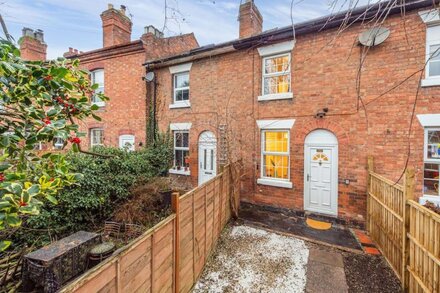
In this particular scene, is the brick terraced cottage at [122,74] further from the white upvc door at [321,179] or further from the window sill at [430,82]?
the window sill at [430,82]

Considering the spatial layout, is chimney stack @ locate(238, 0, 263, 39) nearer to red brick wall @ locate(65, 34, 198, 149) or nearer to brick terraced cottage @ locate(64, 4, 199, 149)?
red brick wall @ locate(65, 34, 198, 149)

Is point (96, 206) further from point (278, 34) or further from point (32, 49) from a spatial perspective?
point (32, 49)

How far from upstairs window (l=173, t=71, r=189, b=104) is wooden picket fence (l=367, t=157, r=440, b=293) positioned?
7.81 meters

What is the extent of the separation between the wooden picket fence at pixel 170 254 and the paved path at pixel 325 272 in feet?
6.98

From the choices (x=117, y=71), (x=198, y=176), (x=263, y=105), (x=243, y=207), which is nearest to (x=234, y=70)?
(x=263, y=105)

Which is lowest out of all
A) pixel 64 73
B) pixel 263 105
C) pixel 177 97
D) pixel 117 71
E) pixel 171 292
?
pixel 171 292

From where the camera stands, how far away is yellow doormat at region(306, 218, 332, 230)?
6359 mm

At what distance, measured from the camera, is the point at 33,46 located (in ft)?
44.5

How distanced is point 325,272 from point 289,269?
698 mm

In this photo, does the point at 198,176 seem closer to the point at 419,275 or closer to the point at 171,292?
the point at 171,292

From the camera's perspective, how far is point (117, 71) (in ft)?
36.8

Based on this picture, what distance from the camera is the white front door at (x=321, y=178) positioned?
682cm

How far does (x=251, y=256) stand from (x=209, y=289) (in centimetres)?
134

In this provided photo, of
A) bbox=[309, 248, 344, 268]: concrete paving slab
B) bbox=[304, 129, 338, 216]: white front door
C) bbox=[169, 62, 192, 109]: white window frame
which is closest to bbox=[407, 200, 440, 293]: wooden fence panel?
bbox=[309, 248, 344, 268]: concrete paving slab
